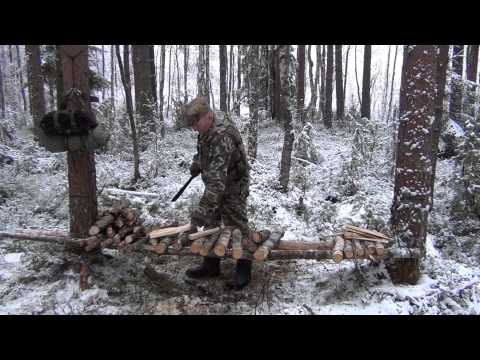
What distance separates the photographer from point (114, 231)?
15.6 ft

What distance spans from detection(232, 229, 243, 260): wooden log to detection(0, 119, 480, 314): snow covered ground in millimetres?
616

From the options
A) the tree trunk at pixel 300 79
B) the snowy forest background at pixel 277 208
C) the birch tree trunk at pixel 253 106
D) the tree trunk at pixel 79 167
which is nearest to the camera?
the snowy forest background at pixel 277 208

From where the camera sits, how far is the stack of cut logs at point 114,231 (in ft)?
14.4

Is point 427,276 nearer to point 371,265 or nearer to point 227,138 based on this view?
point 371,265

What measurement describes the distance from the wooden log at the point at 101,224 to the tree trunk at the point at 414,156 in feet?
12.4

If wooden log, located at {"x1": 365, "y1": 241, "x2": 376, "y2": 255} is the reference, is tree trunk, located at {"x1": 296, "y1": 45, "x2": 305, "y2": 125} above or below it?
above

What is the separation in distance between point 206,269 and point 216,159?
1571 mm

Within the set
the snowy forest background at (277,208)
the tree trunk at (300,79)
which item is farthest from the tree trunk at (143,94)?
the tree trunk at (300,79)

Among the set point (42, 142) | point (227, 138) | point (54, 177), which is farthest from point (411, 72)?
point (54, 177)

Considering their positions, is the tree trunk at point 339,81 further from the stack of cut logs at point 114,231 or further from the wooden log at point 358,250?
the stack of cut logs at point 114,231

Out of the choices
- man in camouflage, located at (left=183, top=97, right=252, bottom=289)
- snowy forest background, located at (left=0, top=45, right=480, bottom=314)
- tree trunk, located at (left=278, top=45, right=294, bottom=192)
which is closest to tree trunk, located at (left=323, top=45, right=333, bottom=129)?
snowy forest background, located at (left=0, top=45, right=480, bottom=314)

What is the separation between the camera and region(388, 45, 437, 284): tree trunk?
4105mm

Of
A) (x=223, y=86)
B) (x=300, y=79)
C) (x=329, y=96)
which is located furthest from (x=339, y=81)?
(x=300, y=79)

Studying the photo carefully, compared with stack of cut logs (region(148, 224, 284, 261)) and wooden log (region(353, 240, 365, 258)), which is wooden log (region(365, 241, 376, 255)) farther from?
stack of cut logs (region(148, 224, 284, 261))
